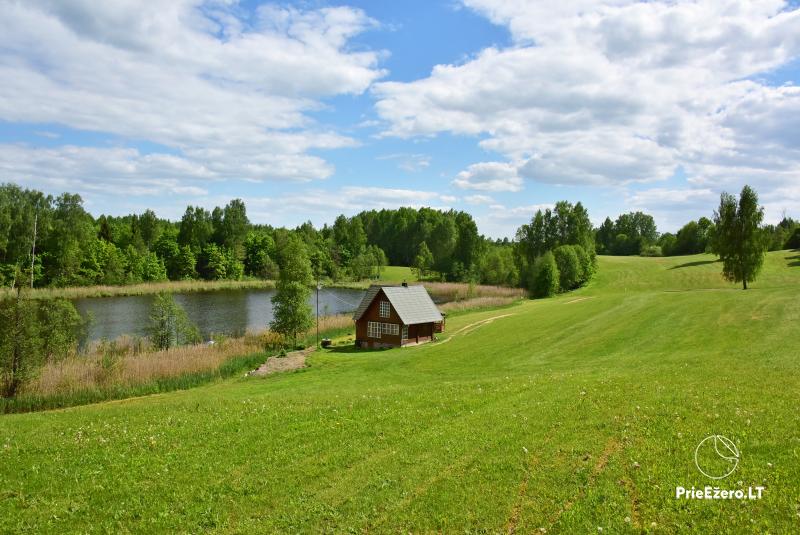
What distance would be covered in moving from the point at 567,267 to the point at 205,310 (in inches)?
2236

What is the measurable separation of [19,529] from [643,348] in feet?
90.9

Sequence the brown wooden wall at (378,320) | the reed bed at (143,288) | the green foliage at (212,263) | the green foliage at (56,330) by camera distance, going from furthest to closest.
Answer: the green foliage at (212,263) → the reed bed at (143,288) → the brown wooden wall at (378,320) → the green foliage at (56,330)

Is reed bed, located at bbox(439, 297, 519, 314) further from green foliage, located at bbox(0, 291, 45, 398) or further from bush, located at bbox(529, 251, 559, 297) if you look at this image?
green foliage, located at bbox(0, 291, 45, 398)

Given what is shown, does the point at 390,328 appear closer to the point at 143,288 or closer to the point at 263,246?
the point at 143,288

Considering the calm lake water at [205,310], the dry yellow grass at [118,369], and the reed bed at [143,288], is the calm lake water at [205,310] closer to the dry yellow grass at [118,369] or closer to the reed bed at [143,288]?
the reed bed at [143,288]

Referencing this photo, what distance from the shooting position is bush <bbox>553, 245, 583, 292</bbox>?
3297 inches

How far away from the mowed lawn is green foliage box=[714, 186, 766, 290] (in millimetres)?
41012

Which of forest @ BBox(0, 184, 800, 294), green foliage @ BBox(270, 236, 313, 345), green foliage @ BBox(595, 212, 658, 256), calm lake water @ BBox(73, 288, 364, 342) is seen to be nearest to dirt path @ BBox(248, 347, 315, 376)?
green foliage @ BBox(270, 236, 313, 345)

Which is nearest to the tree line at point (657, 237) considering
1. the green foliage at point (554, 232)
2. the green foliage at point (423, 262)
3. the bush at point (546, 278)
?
the green foliage at point (554, 232)

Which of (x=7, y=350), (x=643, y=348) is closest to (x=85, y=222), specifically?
(x=7, y=350)

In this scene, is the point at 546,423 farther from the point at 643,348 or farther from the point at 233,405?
the point at 643,348

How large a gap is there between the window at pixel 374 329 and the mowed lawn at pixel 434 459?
2693 centimetres

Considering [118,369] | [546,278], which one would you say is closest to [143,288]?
[118,369]

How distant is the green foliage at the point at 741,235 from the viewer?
177 feet
